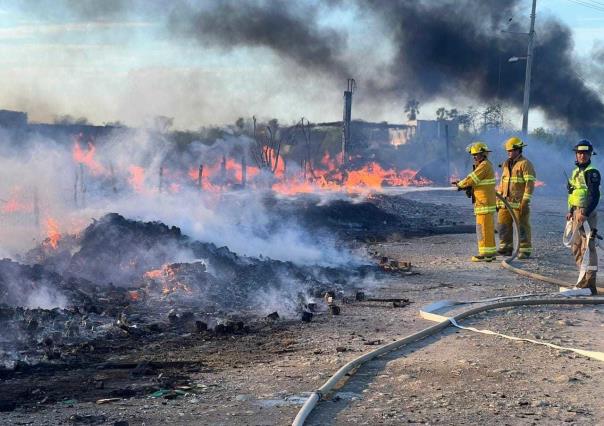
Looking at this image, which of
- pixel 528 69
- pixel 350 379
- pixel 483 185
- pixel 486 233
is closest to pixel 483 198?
pixel 483 185

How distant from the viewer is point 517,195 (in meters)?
13.3

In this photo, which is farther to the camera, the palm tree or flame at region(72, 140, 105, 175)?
the palm tree

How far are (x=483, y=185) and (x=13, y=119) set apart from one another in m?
21.3

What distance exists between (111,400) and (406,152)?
43.2 meters

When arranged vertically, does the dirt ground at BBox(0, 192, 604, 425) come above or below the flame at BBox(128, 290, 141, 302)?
above

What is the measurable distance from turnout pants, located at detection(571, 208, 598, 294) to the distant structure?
71.7ft

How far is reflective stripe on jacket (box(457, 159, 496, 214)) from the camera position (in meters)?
12.8

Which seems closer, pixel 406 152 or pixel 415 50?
pixel 415 50

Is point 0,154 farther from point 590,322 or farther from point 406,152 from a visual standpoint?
point 406,152

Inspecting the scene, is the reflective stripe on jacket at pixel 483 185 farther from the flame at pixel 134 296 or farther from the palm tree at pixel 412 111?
the palm tree at pixel 412 111

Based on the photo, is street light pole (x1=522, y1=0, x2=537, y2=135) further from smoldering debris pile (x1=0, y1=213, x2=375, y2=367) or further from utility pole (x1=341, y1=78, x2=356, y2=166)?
smoldering debris pile (x1=0, y1=213, x2=375, y2=367)

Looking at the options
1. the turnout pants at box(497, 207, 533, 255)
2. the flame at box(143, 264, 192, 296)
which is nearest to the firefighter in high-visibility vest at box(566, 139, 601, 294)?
the turnout pants at box(497, 207, 533, 255)

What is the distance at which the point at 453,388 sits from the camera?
18.9 feet

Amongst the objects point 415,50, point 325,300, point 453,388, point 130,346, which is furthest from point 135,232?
point 415,50
